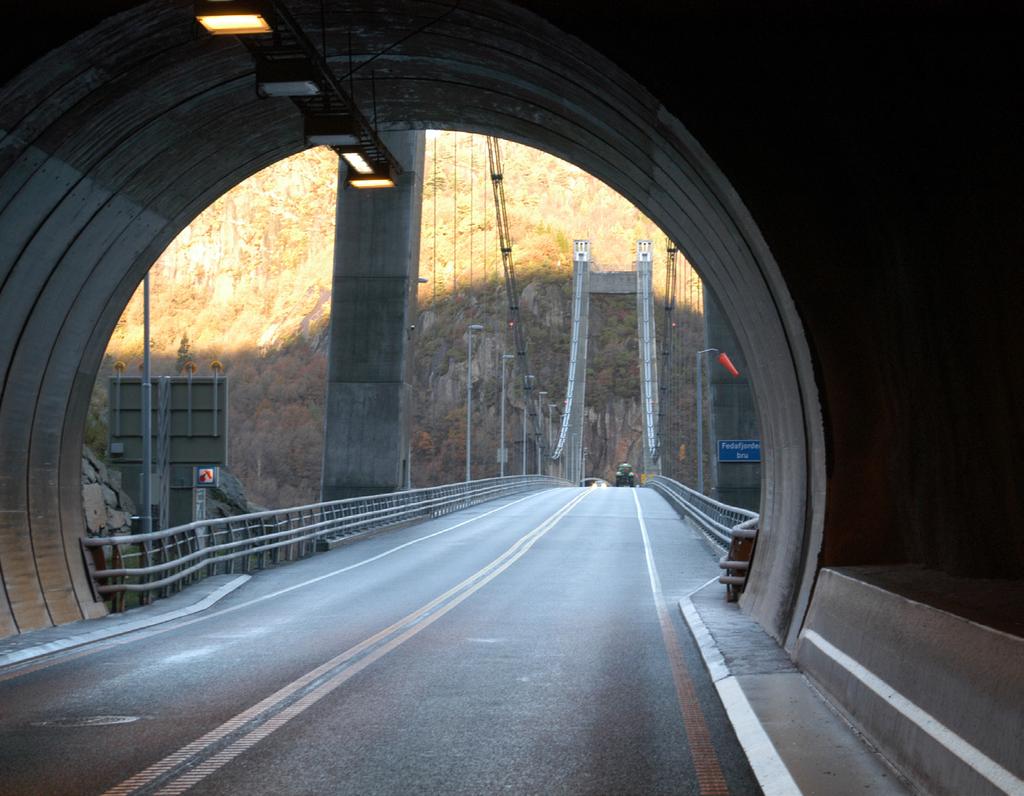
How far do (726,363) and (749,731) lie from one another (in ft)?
90.4

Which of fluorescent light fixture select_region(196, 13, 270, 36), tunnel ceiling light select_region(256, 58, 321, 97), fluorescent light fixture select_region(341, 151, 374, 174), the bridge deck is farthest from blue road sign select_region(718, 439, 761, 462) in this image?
fluorescent light fixture select_region(196, 13, 270, 36)

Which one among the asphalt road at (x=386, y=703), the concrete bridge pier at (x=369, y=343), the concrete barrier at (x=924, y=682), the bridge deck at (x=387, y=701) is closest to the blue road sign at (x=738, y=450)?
the concrete bridge pier at (x=369, y=343)

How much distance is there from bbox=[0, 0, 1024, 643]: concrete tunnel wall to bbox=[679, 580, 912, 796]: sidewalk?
0.68 metres

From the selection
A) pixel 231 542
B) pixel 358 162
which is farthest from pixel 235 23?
pixel 231 542

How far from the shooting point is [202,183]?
16.0 m

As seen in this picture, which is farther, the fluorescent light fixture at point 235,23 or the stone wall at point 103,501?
the stone wall at point 103,501

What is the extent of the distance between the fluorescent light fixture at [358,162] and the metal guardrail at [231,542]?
5301 millimetres

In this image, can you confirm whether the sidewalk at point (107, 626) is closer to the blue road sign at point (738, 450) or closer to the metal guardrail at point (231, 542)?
the metal guardrail at point (231, 542)

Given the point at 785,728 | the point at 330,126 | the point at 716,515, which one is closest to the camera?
the point at 785,728

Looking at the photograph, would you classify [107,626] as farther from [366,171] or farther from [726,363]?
[726,363]

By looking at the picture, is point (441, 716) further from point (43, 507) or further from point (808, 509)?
point (43, 507)

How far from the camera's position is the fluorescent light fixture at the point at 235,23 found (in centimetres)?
916

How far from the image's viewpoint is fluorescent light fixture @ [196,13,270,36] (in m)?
9.16

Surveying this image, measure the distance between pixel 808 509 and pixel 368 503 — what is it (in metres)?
23.5
